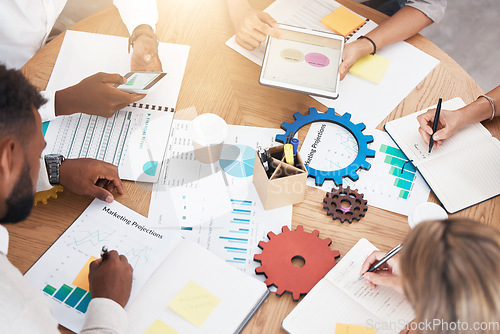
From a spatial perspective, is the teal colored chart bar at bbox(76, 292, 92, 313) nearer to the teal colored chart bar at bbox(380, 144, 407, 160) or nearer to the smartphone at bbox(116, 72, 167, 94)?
the smartphone at bbox(116, 72, 167, 94)

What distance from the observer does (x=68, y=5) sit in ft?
6.81

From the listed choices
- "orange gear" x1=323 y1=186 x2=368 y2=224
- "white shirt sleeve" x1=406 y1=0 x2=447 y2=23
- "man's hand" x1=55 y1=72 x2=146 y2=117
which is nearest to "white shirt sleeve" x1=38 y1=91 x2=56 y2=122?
"man's hand" x1=55 y1=72 x2=146 y2=117

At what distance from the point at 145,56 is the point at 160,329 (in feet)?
2.61

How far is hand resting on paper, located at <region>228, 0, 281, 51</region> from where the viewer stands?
1.43 metres

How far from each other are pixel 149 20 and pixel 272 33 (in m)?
0.40

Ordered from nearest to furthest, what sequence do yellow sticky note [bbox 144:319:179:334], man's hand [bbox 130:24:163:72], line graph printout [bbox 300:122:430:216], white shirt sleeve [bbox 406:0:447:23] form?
yellow sticky note [bbox 144:319:179:334] → line graph printout [bbox 300:122:430:216] → man's hand [bbox 130:24:163:72] → white shirt sleeve [bbox 406:0:447:23]

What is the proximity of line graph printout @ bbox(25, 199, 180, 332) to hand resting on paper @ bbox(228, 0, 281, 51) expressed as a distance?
657mm

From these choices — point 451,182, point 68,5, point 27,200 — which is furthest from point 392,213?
point 68,5

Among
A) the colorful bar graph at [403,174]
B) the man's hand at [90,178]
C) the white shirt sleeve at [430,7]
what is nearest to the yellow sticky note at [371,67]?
the white shirt sleeve at [430,7]

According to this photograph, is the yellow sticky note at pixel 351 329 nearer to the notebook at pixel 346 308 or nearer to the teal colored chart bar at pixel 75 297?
the notebook at pixel 346 308

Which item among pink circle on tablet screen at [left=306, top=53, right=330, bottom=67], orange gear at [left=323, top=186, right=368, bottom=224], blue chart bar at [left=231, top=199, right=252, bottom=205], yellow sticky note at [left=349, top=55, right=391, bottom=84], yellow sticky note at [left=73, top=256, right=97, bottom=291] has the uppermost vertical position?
pink circle on tablet screen at [left=306, top=53, right=330, bottom=67]

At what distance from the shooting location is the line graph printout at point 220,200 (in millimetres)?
1125

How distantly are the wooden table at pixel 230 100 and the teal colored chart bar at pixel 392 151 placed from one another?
0.27 ft

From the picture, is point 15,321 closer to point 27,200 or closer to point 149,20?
point 27,200
